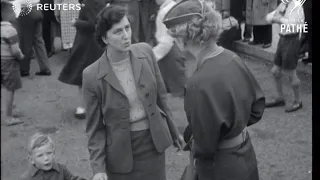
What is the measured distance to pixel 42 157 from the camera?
2.54m

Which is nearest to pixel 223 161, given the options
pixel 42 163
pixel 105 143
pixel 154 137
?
pixel 154 137

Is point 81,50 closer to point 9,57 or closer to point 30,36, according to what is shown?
point 30,36

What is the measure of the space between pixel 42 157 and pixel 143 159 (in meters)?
0.39

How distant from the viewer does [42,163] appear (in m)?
2.54

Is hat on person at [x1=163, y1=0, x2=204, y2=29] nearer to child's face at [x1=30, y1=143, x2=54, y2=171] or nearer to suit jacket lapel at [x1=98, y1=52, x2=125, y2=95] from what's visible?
suit jacket lapel at [x1=98, y1=52, x2=125, y2=95]

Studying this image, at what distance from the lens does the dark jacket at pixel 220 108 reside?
7.45 feet

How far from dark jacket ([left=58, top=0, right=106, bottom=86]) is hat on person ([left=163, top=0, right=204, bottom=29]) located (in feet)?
2.53

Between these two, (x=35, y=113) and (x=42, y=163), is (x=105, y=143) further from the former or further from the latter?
(x=35, y=113)

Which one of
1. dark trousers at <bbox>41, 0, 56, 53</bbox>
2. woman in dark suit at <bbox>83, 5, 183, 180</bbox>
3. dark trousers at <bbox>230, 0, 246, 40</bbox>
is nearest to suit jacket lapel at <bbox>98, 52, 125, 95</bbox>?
woman in dark suit at <bbox>83, 5, 183, 180</bbox>

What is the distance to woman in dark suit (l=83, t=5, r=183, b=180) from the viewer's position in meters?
2.42

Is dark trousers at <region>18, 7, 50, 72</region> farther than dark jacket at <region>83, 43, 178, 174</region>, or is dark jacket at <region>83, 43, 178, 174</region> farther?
dark trousers at <region>18, 7, 50, 72</region>

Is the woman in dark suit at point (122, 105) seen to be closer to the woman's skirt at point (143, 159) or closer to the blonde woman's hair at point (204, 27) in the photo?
the woman's skirt at point (143, 159)

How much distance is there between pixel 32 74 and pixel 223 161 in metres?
0.98

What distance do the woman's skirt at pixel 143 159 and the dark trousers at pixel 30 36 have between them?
575 mm
